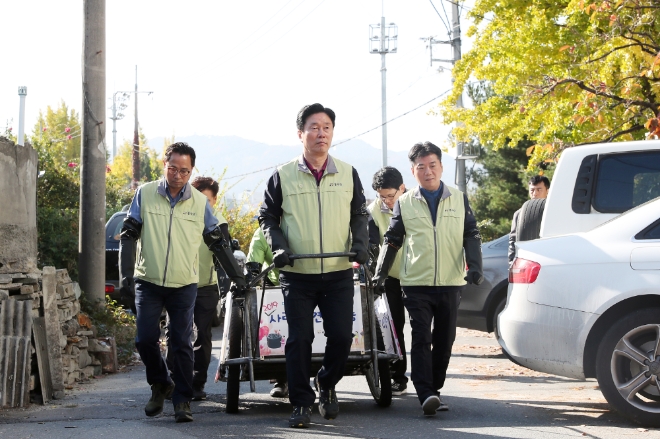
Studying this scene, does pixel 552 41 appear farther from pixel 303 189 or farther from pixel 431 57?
pixel 431 57

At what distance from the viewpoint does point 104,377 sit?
32.9ft

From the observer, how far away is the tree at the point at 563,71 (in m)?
Answer: 13.2

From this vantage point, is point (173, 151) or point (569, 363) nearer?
point (569, 363)

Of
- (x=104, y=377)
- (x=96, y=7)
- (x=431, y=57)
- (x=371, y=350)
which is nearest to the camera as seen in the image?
(x=371, y=350)

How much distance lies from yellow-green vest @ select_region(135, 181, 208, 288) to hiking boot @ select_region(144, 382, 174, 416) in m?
0.78

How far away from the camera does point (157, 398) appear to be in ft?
23.3

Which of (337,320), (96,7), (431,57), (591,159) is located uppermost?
(431,57)

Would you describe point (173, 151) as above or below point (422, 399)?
above

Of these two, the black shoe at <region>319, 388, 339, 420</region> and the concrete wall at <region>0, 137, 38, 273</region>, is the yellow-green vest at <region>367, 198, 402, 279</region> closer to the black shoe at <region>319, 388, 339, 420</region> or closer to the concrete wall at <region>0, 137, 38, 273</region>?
the black shoe at <region>319, 388, 339, 420</region>

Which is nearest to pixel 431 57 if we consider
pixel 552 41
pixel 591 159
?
pixel 552 41

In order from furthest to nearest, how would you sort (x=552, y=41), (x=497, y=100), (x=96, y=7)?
1. (x=497, y=100)
2. (x=552, y=41)
3. (x=96, y=7)

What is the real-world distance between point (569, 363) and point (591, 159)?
199cm

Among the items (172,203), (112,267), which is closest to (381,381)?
(172,203)

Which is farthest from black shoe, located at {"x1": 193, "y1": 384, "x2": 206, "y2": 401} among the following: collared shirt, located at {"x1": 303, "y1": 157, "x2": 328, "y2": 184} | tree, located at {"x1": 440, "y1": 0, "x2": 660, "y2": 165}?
tree, located at {"x1": 440, "y1": 0, "x2": 660, "y2": 165}
